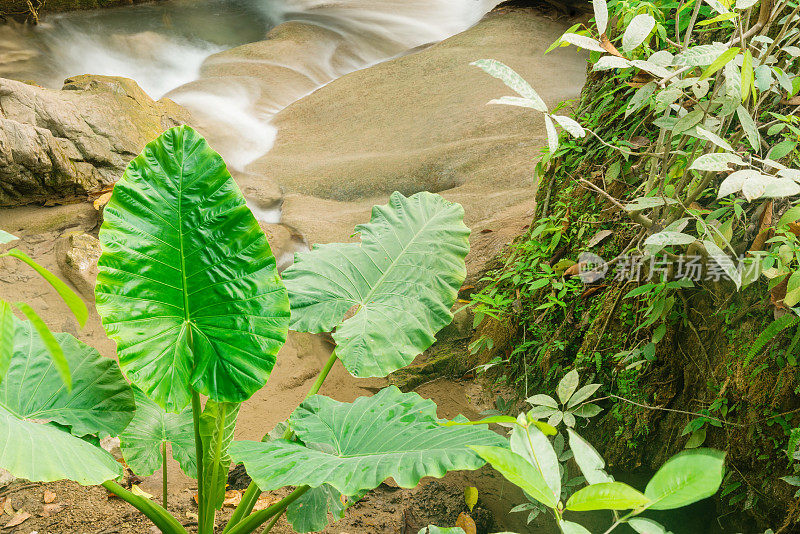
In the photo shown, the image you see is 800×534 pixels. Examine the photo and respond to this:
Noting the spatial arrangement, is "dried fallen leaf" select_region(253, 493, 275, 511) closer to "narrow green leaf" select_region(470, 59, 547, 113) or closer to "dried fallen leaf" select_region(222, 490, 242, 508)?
"dried fallen leaf" select_region(222, 490, 242, 508)

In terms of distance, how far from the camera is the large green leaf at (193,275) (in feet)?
3.91

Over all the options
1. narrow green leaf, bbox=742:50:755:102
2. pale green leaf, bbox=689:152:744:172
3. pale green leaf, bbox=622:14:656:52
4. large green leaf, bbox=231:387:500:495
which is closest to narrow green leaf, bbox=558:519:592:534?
large green leaf, bbox=231:387:500:495

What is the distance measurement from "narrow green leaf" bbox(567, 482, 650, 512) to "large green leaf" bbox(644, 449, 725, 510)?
0.07ft

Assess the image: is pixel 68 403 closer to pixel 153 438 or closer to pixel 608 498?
pixel 153 438

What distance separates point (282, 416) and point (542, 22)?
4.79m

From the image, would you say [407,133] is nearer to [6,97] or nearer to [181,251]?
[6,97]

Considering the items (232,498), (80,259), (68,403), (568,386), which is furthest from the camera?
(80,259)

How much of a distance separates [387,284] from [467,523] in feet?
2.55

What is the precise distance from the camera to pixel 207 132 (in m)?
4.51

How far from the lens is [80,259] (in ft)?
9.12

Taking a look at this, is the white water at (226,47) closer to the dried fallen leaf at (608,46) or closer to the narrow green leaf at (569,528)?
the dried fallen leaf at (608,46)

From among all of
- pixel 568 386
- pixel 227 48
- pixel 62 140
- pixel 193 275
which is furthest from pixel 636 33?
pixel 227 48

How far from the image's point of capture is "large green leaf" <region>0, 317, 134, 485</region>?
1.11 metres

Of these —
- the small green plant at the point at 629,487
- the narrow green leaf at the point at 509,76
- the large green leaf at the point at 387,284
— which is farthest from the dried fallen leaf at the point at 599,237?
the small green plant at the point at 629,487
